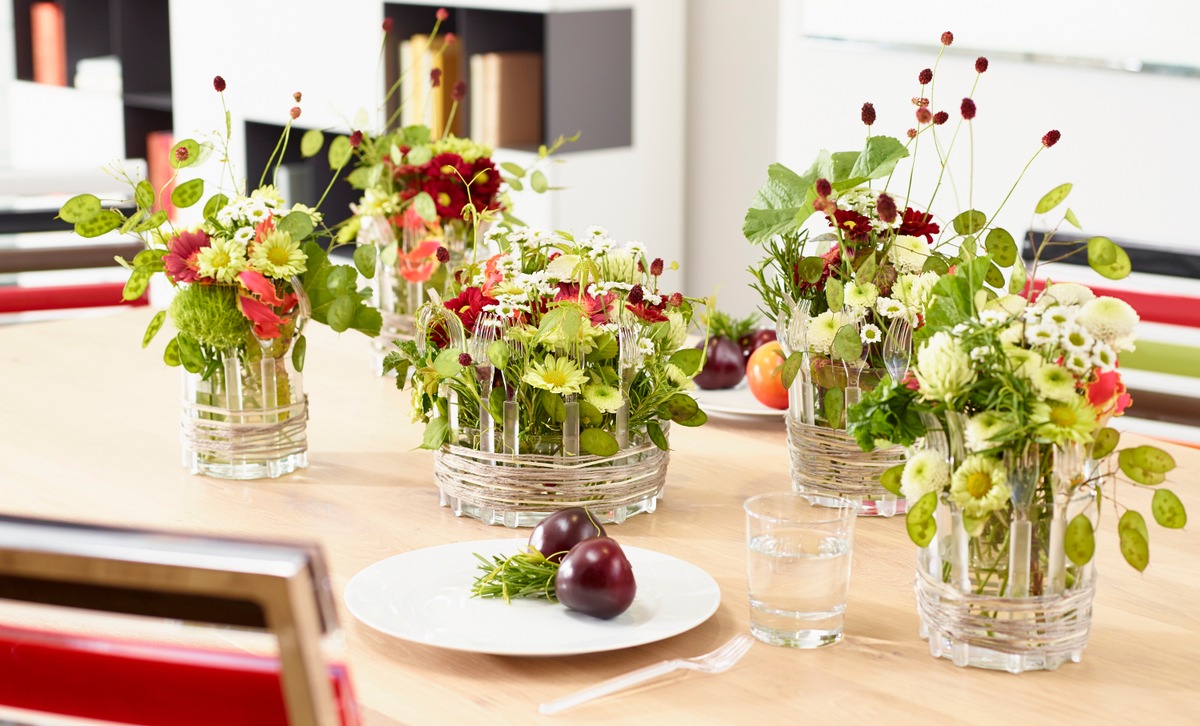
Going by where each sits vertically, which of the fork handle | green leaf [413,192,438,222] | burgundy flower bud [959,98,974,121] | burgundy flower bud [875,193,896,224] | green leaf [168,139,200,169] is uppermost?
burgundy flower bud [959,98,974,121]

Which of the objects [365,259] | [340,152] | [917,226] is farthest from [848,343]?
[340,152]

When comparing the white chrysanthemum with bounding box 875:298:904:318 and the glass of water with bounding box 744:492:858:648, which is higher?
the white chrysanthemum with bounding box 875:298:904:318

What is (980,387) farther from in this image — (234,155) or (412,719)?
(234,155)

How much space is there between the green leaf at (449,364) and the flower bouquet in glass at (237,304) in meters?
0.19

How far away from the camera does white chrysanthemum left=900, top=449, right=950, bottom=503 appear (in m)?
1.01

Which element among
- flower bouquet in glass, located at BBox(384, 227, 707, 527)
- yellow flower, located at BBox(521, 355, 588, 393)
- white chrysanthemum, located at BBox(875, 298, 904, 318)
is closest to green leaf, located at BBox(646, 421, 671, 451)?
flower bouquet in glass, located at BBox(384, 227, 707, 527)

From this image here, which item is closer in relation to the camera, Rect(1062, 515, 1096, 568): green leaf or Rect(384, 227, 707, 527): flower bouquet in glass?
Rect(1062, 515, 1096, 568): green leaf

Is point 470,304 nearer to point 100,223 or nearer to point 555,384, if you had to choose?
point 555,384

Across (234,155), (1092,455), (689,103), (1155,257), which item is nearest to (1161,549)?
(1092,455)

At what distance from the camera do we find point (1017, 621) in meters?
1.02

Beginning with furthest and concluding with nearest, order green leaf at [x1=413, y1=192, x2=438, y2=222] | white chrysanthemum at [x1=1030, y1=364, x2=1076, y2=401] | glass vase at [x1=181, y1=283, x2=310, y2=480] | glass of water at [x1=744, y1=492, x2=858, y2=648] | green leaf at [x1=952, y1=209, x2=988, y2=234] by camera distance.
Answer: green leaf at [x1=413, y1=192, x2=438, y2=222] < glass vase at [x1=181, y1=283, x2=310, y2=480] < green leaf at [x1=952, y1=209, x2=988, y2=234] < glass of water at [x1=744, y1=492, x2=858, y2=648] < white chrysanthemum at [x1=1030, y1=364, x2=1076, y2=401]

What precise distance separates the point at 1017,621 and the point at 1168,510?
0.42 feet

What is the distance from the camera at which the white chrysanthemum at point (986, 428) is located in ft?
3.18

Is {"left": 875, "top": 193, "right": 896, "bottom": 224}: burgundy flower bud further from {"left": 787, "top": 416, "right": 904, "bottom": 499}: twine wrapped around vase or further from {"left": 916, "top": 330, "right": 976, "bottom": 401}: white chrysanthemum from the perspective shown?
{"left": 787, "top": 416, "right": 904, "bottom": 499}: twine wrapped around vase
